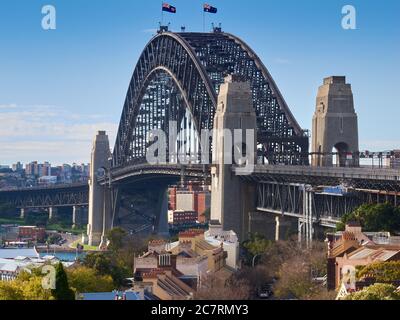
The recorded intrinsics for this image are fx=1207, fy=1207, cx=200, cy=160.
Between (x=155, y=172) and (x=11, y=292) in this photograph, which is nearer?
(x=11, y=292)

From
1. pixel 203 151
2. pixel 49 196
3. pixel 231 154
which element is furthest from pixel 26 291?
pixel 49 196

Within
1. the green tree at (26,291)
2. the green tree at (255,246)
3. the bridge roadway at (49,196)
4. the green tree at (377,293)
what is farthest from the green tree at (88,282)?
the bridge roadway at (49,196)

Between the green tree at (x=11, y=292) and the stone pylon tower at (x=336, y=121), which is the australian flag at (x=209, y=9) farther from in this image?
the green tree at (x=11, y=292)

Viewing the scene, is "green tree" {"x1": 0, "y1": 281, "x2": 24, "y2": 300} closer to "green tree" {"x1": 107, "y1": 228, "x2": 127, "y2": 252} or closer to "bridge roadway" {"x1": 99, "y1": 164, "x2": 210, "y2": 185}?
"green tree" {"x1": 107, "y1": 228, "x2": 127, "y2": 252}

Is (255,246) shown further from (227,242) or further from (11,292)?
(11,292)

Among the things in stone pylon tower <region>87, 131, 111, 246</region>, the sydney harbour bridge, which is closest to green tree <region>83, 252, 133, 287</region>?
the sydney harbour bridge
